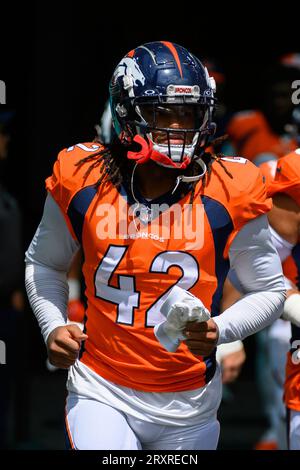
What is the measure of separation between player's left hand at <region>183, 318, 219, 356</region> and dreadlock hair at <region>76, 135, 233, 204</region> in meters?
0.43

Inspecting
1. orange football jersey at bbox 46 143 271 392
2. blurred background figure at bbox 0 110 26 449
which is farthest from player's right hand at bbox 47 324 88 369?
blurred background figure at bbox 0 110 26 449

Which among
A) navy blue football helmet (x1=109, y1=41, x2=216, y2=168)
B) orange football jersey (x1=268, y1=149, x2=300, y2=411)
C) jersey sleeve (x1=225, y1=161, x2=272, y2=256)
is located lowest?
orange football jersey (x1=268, y1=149, x2=300, y2=411)

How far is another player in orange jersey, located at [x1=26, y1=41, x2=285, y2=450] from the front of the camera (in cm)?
350

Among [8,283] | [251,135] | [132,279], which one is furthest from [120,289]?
[251,135]

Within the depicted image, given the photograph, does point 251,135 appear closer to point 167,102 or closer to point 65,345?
point 167,102

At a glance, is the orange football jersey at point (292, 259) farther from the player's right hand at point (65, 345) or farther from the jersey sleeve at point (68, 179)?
the player's right hand at point (65, 345)

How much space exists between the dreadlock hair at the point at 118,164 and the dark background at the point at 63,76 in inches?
130

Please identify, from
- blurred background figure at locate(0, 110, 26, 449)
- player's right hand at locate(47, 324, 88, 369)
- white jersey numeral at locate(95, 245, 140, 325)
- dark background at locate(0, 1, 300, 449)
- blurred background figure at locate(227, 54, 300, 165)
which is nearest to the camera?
player's right hand at locate(47, 324, 88, 369)

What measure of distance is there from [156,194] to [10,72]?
392cm

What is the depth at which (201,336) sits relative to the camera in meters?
3.33

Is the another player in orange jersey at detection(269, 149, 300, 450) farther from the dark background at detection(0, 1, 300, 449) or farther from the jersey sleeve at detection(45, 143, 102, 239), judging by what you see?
the dark background at detection(0, 1, 300, 449)

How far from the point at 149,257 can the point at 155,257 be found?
2cm

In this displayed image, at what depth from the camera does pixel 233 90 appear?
8.27m
